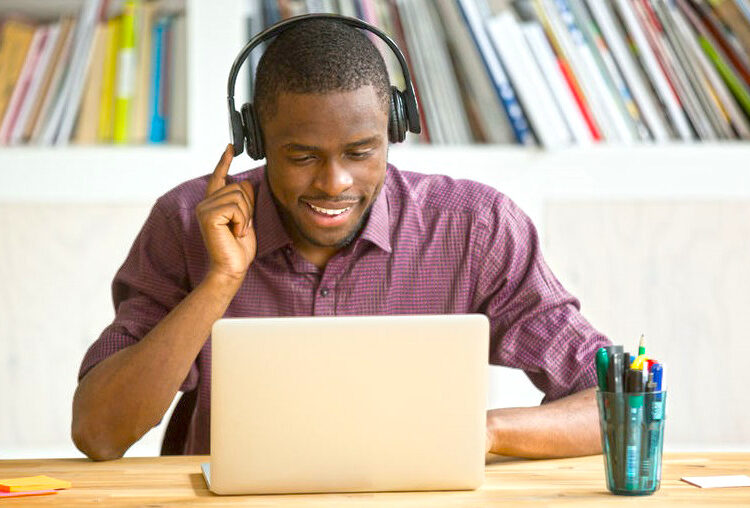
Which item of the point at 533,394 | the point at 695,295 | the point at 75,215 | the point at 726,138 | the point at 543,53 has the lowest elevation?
the point at 533,394

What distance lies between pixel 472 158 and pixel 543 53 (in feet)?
0.90

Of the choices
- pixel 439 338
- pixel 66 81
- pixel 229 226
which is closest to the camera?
pixel 439 338

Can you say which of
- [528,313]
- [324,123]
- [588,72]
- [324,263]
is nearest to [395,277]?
[324,263]

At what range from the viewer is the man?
1562 millimetres

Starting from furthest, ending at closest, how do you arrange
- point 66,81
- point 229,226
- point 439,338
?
point 66,81
point 229,226
point 439,338

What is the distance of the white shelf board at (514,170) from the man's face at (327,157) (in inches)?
26.9

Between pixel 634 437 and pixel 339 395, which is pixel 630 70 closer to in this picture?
pixel 634 437

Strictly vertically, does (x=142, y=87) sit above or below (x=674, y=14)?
below

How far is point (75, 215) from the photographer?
2330mm

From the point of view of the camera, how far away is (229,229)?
163 cm

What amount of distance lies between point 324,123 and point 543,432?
1.75ft

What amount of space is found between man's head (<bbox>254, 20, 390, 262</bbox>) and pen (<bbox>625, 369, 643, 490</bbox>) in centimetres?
58

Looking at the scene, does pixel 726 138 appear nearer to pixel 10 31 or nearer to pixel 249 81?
pixel 249 81

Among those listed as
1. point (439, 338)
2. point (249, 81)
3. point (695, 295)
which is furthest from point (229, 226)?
point (695, 295)
